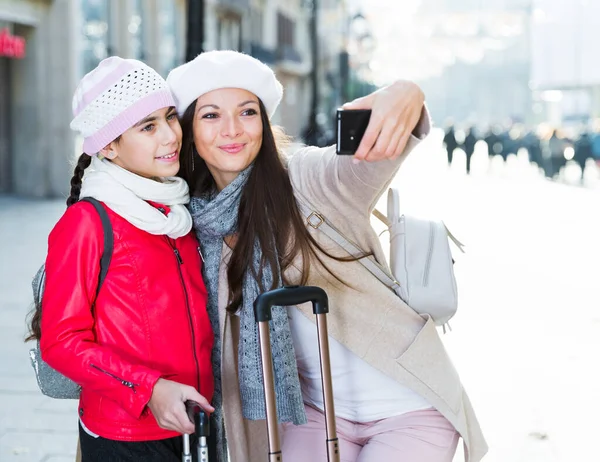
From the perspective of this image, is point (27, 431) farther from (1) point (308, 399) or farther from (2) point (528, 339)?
(2) point (528, 339)

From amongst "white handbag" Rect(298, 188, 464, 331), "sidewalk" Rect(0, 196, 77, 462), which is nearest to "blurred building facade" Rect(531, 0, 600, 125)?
"sidewalk" Rect(0, 196, 77, 462)

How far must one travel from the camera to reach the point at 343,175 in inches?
101

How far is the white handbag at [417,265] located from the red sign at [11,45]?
1512cm

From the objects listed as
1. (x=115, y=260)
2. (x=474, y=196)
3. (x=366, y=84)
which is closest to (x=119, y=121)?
(x=115, y=260)

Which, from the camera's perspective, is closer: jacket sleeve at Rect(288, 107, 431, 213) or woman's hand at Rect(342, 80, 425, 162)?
woman's hand at Rect(342, 80, 425, 162)

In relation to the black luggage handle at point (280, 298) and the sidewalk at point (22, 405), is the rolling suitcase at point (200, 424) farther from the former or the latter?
the sidewalk at point (22, 405)

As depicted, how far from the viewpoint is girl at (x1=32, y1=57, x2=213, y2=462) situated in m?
2.30

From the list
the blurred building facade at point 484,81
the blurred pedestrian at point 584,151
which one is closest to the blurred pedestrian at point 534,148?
the blurred pedestrian at point 584,151

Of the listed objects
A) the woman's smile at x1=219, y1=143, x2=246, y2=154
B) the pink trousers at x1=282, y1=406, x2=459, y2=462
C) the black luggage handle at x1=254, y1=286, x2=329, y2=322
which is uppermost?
the woman's smile at x1=219, y1=143, x2=246, y2=154

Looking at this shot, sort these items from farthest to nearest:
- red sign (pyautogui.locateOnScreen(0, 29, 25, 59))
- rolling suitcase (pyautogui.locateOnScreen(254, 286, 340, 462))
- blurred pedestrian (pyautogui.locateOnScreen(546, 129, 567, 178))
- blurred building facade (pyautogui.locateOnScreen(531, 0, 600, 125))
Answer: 1. blurred building facade (pyautogui.locateOnScreen(531, 0, 600, 125))
2. blurred pedestrian (pyautogui.locateOnScreen(546, 129, 567, 178))
3. red sign (pyautogui.locateOnScreen(0, 29, 25, 59))
4. rolling suitcase (pyautogui.locateOnScreen(254, 286, 340, 462))

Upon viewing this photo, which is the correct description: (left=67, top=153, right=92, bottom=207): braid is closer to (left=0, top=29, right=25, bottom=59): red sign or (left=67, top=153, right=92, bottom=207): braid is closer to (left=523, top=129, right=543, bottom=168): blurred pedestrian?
(left=0, top=29, right=25, bottom=59): red sign

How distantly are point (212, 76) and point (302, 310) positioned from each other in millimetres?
768

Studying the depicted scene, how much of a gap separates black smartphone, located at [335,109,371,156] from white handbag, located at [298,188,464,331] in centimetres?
46

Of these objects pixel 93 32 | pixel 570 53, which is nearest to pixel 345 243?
pixel 93 32
